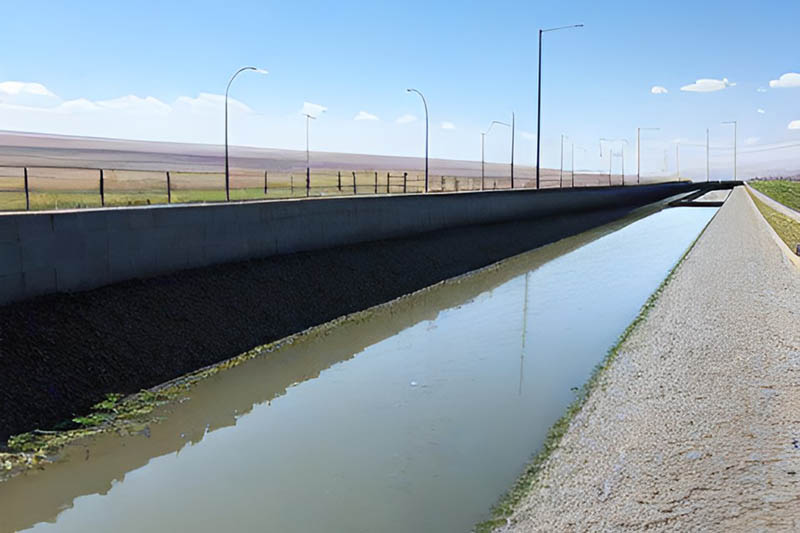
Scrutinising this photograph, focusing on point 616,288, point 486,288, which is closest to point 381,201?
point 486,288

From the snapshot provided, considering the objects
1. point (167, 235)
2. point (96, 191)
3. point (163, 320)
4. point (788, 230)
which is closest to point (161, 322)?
point (163, 320)

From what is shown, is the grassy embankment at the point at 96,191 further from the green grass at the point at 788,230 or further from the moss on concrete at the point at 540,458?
the green grass at the point at 788,230

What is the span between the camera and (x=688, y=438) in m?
9.59

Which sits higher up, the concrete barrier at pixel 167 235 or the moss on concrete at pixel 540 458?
the concrete barrier at pixel 167 235

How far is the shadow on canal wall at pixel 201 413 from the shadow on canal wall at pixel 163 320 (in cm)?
73

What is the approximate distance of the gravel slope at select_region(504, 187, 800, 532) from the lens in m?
7.61

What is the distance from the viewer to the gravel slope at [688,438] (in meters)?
7.61

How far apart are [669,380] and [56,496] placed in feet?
30.1

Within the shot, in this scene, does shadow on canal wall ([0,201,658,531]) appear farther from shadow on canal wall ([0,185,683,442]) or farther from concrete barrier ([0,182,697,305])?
concrete barrier ([0,182,697,305])

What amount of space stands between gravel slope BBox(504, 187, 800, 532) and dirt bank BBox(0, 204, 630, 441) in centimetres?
739

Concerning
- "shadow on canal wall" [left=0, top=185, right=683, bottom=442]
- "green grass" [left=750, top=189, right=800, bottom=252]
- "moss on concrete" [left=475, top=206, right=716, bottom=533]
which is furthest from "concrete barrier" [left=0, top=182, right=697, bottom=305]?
"green grass" [left=750, top=189, right=800, bottom=252]

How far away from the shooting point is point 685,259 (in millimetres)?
31844

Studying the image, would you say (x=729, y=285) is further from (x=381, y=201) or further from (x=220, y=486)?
(x=220, y=486)

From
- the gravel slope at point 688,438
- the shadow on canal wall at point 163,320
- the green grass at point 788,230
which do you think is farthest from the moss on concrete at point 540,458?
the green grass at point 788,230
